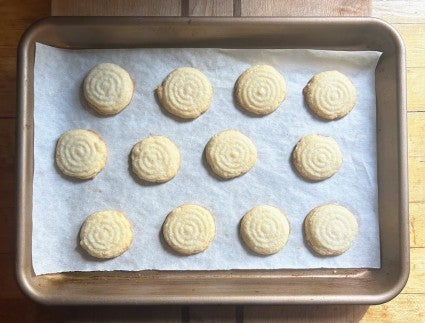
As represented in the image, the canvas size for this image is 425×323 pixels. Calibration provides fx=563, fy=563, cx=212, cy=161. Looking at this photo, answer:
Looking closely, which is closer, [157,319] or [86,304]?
[86,304]

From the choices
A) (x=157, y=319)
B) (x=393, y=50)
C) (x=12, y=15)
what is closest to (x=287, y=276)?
(x=157, y=319)

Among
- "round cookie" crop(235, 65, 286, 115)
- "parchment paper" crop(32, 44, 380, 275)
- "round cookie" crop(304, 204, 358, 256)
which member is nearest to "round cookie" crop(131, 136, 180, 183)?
"parchment paper" crop(32, 44, 380, 275)

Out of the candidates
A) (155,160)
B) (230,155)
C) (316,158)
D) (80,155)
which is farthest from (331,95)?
(80,155)

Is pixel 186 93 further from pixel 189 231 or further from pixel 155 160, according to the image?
pixel 189 231

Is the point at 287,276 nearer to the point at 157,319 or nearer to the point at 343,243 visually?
the point at 343,243

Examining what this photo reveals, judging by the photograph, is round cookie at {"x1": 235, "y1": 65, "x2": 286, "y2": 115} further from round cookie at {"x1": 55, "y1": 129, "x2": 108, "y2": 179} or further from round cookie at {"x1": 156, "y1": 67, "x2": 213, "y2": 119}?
round cookie at {"x1": 55, "y1": 129, "x2": 108, "y2": 179}

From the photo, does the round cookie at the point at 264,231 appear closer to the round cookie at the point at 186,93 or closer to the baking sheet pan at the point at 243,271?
the baking sheet pan at the point at 243,271

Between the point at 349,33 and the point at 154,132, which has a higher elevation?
the point at 349,33
